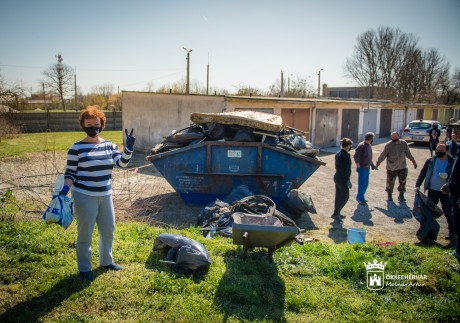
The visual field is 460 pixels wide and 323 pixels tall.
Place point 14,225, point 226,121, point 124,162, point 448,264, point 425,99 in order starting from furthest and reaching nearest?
point 425,99 < point 226,121 < point 14,225 < point 448,264 < point 124,162

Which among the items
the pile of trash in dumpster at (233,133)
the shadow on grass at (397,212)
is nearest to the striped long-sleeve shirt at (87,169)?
the pile of trash in dumpster at (233,133)

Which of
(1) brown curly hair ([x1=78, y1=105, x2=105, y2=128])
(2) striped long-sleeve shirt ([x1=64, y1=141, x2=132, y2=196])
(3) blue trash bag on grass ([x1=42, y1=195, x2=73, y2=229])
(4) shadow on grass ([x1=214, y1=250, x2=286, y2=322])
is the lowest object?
(4) shadow on grass ([x1=214, y1=250, x2=286, y2=322])

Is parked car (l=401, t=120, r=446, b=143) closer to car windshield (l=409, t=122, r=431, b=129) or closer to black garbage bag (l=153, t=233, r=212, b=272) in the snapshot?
car windshield (l=409, t=122, r=431, b=129)

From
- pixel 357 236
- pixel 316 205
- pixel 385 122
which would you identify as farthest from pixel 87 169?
pixel 385 122

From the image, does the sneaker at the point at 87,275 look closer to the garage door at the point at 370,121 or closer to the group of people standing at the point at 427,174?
the group of people standing at the point at 427,174

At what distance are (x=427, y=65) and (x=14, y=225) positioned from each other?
200 feet

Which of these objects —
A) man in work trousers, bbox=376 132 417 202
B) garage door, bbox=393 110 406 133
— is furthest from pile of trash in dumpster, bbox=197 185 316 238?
garage door, bbox=393 110 406 133

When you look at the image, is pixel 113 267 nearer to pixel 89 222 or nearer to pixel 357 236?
pixel 89 222

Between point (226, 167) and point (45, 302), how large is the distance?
510cm

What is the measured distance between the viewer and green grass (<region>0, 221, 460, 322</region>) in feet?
11.1

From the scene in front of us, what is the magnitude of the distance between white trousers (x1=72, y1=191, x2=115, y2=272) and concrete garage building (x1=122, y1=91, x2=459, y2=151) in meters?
10.2

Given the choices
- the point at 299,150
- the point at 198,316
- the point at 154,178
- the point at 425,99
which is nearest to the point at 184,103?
the point at 154,178

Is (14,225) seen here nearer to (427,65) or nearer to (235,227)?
(235,227)

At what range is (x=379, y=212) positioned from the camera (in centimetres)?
830
